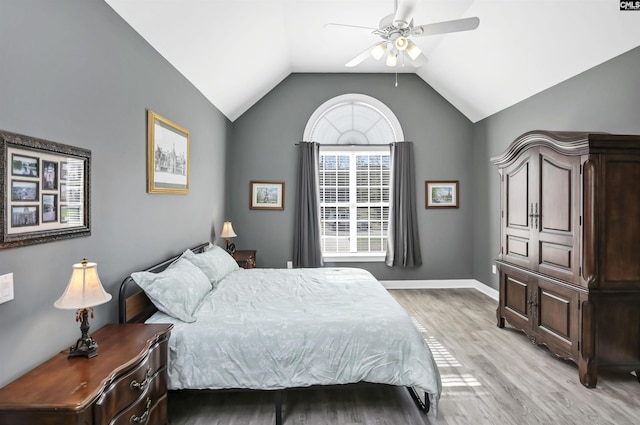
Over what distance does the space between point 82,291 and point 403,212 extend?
4750 mm

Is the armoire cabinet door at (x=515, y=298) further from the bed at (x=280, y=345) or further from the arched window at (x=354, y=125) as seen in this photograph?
the arched window at (x=354, y=125)

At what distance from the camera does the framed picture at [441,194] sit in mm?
5832

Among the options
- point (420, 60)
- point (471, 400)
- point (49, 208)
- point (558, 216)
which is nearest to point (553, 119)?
point (558, 216)

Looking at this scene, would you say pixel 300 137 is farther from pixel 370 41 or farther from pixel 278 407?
pixel 278 407

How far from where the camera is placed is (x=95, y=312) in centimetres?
221

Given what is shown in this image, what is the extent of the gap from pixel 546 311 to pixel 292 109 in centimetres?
441

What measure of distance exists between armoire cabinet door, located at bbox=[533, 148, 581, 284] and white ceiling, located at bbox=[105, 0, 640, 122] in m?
1.13

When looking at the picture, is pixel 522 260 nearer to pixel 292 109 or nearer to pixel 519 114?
pixel 519 114

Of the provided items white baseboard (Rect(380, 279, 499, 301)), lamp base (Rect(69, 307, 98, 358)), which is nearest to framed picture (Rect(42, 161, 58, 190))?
lamp base (Rect(69, 307, 98, 358))

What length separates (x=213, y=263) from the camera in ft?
11.6

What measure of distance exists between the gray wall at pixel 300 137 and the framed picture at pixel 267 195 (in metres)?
0.09

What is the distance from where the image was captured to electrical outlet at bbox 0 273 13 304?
150 centimetres

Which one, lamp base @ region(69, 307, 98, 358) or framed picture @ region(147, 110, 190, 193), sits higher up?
framed picture @ region(147, 110, 190, 193)

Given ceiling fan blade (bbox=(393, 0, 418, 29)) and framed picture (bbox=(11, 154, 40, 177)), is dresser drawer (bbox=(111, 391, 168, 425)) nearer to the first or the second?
framed picture (bbox=(11, 154, 40, 177))
